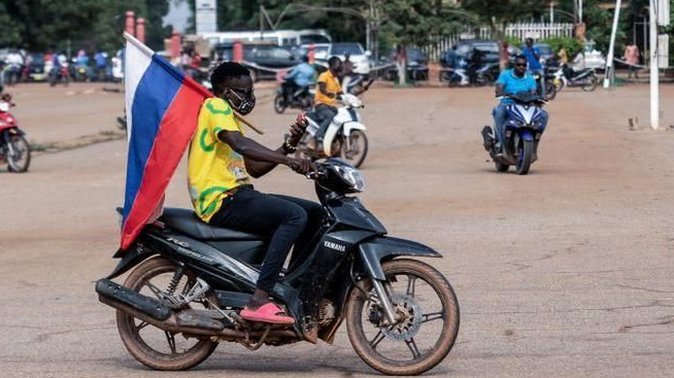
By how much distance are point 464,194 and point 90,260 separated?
234 inches

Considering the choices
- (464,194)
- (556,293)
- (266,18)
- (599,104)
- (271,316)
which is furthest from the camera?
(266,18)

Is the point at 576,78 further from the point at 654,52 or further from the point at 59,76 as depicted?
the point at 59,76

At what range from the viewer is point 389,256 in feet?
23.6

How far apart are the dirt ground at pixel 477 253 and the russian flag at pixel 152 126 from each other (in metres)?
0.90

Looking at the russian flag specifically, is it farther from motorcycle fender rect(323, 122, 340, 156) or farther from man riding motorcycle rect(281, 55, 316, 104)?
man riding motorcycle rect(281, 55, 316, 104)

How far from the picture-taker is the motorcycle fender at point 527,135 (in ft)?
61.7

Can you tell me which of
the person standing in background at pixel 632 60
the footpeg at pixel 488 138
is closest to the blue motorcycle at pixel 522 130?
the footpeg at pixel 488 138

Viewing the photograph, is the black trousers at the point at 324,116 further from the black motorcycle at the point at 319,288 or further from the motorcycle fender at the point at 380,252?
the motorcycle fender at the point at 380,252

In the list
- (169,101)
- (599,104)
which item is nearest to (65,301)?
(169,101)

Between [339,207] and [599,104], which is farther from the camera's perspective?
[599,104]

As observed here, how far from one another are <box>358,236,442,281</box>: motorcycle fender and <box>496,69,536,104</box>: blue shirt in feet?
40.2

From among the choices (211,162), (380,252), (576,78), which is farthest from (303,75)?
(380,252)

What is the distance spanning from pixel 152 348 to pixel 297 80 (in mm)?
28135

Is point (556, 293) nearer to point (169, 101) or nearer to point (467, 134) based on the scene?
point (169, 101)
